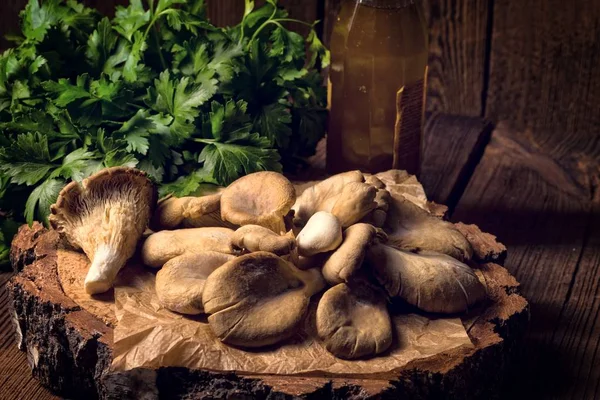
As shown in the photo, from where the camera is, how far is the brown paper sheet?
59.5 inches

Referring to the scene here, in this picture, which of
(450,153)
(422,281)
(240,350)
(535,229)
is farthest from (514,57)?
(240,350)

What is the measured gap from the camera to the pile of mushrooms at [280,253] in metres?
1.56

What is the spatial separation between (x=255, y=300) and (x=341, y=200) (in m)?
0.30

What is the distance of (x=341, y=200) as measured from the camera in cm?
177

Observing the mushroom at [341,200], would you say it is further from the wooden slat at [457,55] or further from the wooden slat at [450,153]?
the wooden slat at [457,55]

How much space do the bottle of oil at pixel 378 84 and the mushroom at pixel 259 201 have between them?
52 cm

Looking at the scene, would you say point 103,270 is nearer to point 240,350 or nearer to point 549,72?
point 240,350

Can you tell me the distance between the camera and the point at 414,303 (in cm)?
166

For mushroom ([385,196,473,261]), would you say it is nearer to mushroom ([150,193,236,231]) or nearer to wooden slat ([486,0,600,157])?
mushroom ([150,193,236,231])

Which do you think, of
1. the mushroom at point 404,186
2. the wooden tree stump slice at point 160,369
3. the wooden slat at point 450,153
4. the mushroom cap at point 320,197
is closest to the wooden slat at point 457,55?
the wooden slat at point 450,153

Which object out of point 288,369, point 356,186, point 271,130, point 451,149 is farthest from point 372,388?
point 451,149

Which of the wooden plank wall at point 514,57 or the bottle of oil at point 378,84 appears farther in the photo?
the wooden plank wall at point 514,57

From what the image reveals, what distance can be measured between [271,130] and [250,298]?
Answer: 2.51ft

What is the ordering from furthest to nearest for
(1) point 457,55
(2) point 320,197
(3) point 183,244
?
1. (1) point 457,55
2. (2) point 320,197
3. (3) point 183,244
